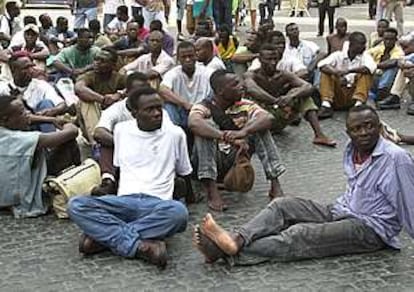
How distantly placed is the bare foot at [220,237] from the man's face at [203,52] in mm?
3787

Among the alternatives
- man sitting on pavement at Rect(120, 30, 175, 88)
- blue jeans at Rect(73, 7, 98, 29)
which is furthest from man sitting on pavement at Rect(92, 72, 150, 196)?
blue jeans at Rect(73, 7, 98, 29)

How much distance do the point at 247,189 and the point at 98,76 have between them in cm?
225

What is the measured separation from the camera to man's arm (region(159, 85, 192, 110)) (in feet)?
25.1

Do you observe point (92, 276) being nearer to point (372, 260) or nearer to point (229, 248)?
point (229, 248)

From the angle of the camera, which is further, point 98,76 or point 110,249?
point 98,76

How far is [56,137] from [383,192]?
8.50 ft

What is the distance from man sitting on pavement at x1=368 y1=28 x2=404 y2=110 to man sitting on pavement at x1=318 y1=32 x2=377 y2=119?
1.53 feet

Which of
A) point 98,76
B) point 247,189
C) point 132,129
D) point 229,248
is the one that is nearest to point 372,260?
point 229,248

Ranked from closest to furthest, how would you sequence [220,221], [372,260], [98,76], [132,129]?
1. [372,260]
2. [132,129]
3. [220,221]
4. [98,76]

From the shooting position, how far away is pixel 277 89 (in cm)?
823

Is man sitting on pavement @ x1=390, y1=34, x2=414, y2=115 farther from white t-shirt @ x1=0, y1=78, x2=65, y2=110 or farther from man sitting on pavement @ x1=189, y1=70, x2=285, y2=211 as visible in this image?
white t-shirt @ x1=0, y1=78, x2=65, y2=110

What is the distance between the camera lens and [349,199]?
547cm

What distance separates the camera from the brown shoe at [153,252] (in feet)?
17.4

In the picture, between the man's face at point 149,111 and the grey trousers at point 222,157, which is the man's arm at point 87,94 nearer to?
the grey trousers at point 222,157
